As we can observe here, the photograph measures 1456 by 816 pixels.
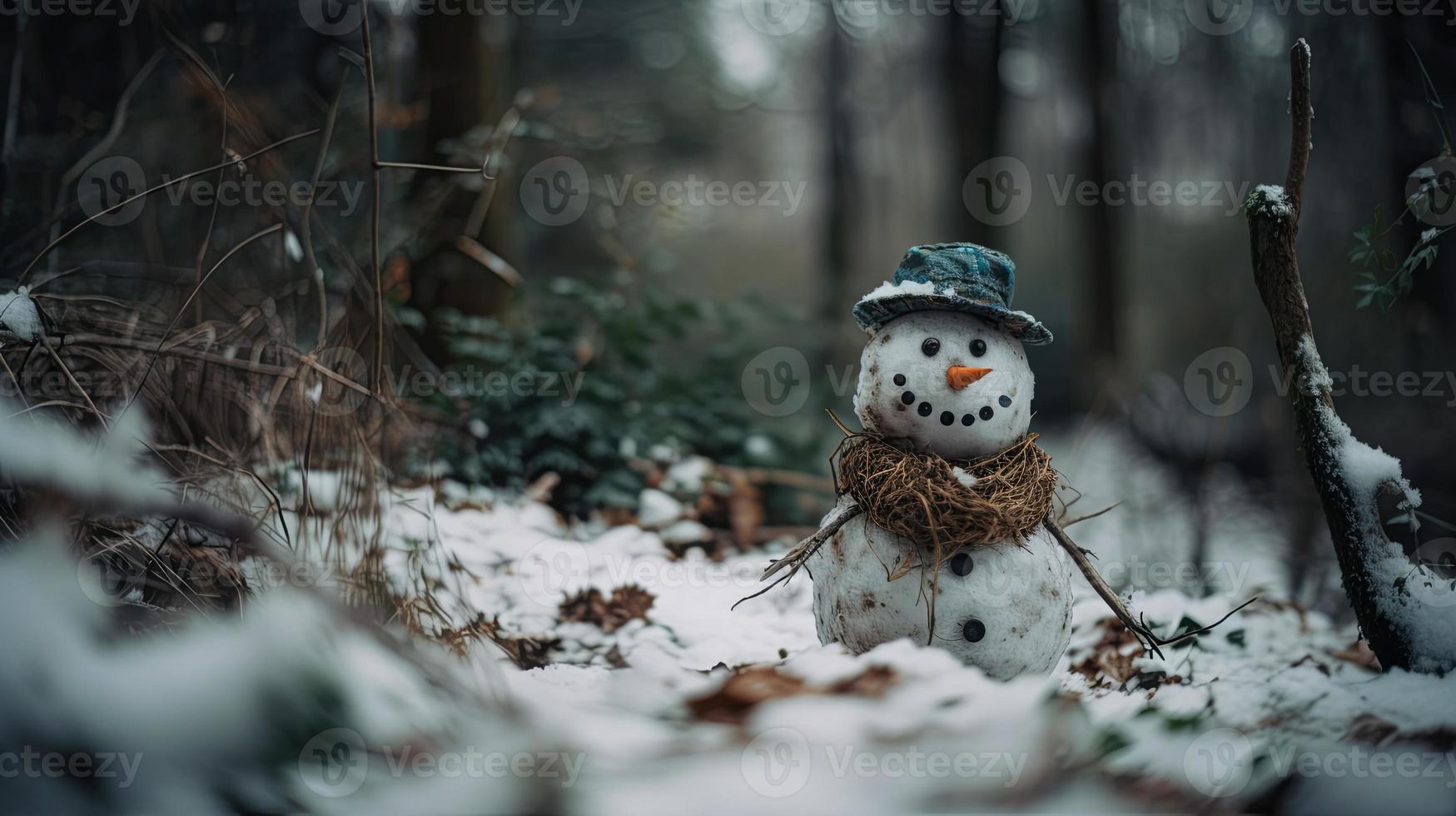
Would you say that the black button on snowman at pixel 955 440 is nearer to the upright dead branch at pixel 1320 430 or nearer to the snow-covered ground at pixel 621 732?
the snow-covered ground at pixel 621 732

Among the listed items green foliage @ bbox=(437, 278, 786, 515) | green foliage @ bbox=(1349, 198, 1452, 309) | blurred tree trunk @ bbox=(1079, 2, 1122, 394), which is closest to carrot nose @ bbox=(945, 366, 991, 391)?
green foliage @ bbox=(1349, 198, 1452, 309)

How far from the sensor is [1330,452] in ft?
7.17

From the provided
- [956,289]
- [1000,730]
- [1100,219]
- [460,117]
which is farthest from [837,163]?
[1000,730]

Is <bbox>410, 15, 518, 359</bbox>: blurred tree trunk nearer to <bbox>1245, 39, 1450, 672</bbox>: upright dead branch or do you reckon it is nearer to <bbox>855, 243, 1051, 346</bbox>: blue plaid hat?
<bbox>855, 243, 1051, 346</bbox>: blue plaid hat

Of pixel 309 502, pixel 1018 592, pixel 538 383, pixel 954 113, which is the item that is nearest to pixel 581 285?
pixel 538 383

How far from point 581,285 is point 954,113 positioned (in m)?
5.19

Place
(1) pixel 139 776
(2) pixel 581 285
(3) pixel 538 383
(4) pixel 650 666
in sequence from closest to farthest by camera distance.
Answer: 1. (1) pixel 139 776
2. (4) pixel 650 666
3. (3) pixel 538 383
4. (2) pixel 581 285

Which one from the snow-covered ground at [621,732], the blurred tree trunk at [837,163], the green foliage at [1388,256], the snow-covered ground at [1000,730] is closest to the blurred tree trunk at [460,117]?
the snow-covered ground at [1000,730]

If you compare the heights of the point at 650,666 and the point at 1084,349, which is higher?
the point at 1084,349

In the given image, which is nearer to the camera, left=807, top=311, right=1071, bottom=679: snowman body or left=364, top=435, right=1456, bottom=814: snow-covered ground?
left=364, top=435, right=1456, bottom=814: snow-covered ground

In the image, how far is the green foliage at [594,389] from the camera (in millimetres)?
4191

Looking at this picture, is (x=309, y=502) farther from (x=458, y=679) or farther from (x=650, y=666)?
(x=650, y=666)

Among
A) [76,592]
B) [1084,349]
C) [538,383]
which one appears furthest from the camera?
[1084,349]

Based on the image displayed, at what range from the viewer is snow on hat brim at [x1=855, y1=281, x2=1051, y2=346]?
221cm
